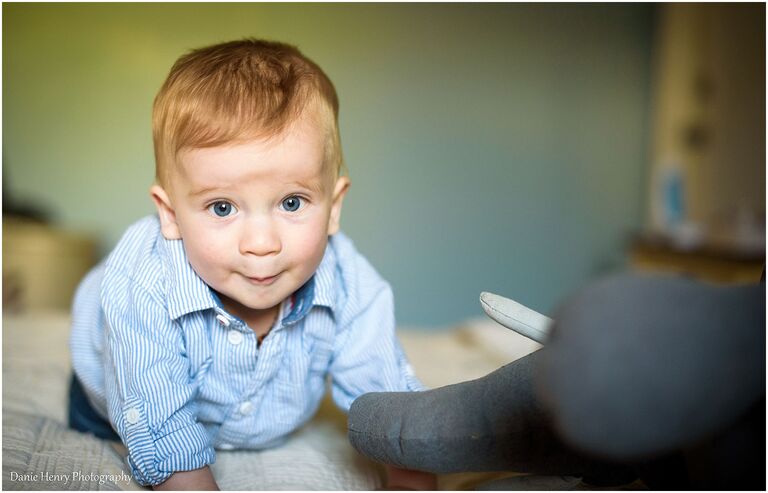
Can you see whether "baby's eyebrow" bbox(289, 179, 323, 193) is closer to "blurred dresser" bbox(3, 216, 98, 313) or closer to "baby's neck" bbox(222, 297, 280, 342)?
"baby's neck" bbox(222, 297, 280, 342)

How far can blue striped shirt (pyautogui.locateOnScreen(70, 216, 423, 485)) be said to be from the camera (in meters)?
0.86

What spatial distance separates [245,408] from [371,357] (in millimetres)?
174

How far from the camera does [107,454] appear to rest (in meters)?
0.96

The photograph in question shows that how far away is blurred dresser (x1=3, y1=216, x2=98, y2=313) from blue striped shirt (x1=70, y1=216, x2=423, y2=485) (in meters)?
2.17

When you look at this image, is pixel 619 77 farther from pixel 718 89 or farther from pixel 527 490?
pixel 527 490

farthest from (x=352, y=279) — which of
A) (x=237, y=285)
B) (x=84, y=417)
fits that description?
(x=84, y=417)

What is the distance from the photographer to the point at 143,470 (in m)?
0.84

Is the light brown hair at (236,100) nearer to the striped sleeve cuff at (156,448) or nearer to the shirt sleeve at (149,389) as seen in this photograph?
the shirt sleeve at (149,389)

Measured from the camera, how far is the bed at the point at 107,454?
85 cm

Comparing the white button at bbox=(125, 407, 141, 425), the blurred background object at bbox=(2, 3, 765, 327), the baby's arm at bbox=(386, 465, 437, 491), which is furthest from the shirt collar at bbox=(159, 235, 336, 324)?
the blurred background object at bbox=(2, 3, 765, 327)

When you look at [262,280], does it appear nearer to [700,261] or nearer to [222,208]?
[222,208]

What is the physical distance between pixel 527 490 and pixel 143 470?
1.35 ft

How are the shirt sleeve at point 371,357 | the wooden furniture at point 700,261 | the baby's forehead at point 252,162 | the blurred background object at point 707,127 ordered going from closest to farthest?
the baby's forehead at point 252,162 < the shirt sleeve at point 371,357 < the wooden furniture at point 700,261 < the blurred background object at point 707,127

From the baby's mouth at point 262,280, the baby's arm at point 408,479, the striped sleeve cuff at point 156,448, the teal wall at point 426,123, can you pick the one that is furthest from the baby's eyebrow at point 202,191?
the teal wall at point 426,123
